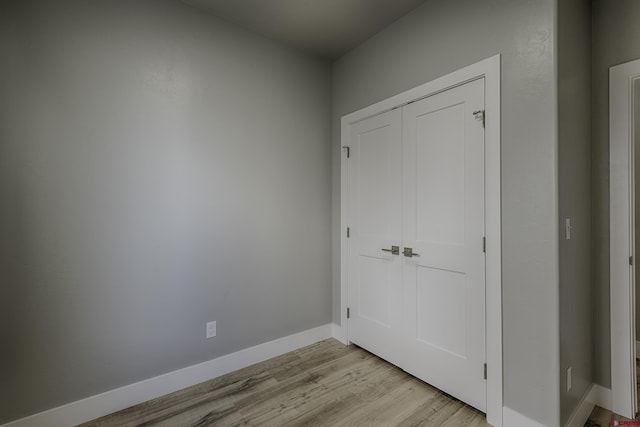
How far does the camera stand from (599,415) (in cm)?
180

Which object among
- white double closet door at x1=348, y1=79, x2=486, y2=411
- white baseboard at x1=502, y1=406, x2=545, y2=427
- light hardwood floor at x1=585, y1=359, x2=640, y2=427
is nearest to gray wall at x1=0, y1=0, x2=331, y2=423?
white double closet door at x1=348, y1=79, x2=486, y2=411

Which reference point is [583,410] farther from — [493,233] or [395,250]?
[395,250]

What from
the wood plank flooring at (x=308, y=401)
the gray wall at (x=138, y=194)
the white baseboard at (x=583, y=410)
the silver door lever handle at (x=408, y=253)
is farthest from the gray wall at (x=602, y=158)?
the gray wall at (x=138, y=194)

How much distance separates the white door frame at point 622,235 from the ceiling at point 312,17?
4.63ft

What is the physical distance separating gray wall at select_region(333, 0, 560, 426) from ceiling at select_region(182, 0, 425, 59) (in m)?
0.54

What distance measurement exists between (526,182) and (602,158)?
752 mm

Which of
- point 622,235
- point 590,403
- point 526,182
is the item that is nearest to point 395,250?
point 526,182

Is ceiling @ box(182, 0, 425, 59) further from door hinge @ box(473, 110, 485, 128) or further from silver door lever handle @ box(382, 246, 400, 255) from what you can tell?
silver door lever handle @ box(382, 246, 400, 255)

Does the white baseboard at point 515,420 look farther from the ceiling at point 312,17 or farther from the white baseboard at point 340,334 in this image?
the ceiling at point 312,17

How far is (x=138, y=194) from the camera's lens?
195 centimetres

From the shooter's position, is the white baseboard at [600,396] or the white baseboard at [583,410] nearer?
the white baseboard at [583,410]

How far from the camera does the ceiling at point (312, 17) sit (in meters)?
2.11

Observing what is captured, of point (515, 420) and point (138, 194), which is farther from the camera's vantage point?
point (138, 194)

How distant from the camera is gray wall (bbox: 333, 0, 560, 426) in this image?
4.93 feet
